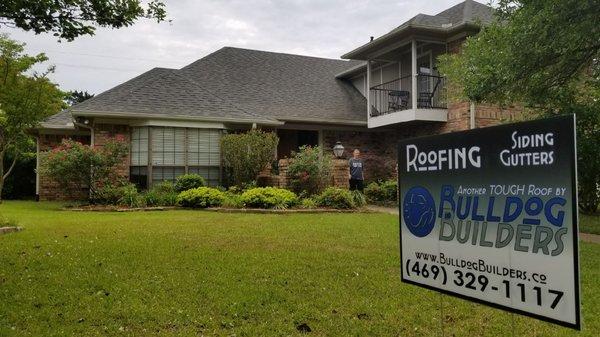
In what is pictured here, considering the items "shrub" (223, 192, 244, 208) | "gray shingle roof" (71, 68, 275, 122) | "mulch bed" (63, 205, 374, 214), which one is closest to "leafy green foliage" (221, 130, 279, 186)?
"gray shingle roof" (71, 68, 275, 122)

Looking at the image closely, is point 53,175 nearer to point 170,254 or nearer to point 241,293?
point 170,254

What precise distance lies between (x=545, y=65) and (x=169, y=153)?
10.7 meters

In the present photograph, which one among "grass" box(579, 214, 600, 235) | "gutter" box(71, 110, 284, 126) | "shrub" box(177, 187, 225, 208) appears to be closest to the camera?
"grass" box(579, 214, 600, 235)

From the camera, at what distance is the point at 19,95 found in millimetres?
16625

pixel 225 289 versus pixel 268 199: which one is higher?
pixel 268 199

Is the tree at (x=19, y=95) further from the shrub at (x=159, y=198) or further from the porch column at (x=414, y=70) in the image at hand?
the porch column at (x=414, y=70)

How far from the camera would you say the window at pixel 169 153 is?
15.2 meters

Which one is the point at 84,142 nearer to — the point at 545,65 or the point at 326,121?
the point at 326,121

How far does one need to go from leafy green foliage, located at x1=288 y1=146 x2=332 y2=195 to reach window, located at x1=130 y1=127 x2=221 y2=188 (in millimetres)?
3132

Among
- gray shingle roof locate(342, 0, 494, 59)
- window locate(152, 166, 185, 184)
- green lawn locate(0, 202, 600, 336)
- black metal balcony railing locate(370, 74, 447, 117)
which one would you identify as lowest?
green lawn locate(0, 202, 600, 336)

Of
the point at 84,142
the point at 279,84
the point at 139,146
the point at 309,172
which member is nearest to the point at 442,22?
the point at 279,84

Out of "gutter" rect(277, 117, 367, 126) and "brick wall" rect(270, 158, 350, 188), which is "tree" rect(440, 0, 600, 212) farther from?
"gutter" rect(277, 117, 367, 126)

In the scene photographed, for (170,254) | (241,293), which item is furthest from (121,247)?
(241,293)

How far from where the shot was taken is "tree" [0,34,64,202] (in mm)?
16359
